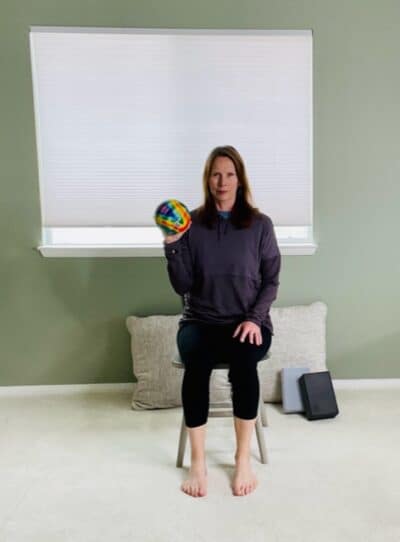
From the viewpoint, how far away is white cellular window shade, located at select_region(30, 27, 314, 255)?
2.33m

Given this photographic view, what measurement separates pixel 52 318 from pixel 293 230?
4.40 feet

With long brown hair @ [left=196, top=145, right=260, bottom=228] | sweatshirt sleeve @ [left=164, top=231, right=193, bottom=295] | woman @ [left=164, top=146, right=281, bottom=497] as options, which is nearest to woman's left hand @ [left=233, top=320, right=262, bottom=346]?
woman @ [left=164, top=146, right=281, bottom=497]

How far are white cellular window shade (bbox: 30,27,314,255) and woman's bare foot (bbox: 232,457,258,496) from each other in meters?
1.22

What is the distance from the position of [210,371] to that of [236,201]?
2.24 ft

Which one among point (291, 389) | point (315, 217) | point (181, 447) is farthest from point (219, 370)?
point (315, 217)

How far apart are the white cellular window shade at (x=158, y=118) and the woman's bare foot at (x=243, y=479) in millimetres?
1223

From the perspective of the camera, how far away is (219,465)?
6.11 ft

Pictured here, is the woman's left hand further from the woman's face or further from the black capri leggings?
the woman's face

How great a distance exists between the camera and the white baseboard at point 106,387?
8.34 ft

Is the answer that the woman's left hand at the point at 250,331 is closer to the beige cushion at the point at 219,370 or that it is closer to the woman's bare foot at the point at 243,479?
the woman's bare foot at the point at 243,479

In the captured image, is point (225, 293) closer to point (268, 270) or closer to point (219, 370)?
point (268, 270)

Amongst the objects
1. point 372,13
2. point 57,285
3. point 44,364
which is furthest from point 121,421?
point 372,13

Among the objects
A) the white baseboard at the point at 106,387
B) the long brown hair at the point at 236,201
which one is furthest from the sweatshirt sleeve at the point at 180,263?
the white baseboard at the point at 106,387

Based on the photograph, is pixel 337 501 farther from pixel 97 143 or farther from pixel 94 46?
pixel 94 46
